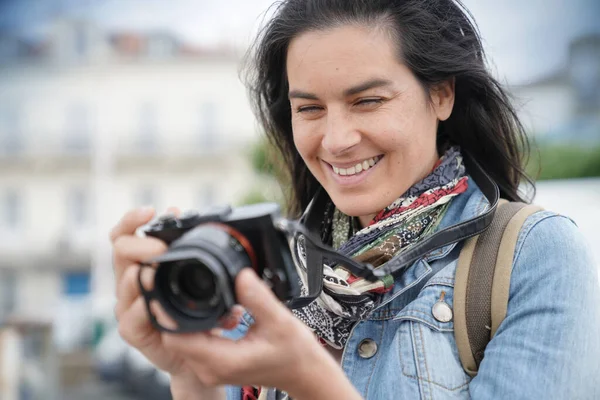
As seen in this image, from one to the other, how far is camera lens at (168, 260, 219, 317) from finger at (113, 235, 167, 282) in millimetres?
102

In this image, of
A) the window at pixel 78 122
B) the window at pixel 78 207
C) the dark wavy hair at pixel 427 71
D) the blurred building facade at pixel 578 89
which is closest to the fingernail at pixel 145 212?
the dark wavy hair at pixel 427 71

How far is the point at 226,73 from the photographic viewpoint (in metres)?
23.2

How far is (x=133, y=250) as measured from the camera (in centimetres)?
128

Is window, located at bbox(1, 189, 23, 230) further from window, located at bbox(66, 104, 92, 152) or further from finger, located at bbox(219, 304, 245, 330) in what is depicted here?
finger, located at bbox(219, 304, 245, 330)

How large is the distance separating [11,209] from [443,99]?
74.7ft

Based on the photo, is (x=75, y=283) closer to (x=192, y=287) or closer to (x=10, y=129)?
(x=10, y=129)

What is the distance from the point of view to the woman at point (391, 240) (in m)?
1.17

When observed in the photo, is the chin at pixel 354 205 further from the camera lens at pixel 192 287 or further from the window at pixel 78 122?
the window at pixel 78 122

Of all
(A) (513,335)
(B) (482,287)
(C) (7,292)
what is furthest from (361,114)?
(C) (7,292)

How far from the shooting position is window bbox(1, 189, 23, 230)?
878 inches

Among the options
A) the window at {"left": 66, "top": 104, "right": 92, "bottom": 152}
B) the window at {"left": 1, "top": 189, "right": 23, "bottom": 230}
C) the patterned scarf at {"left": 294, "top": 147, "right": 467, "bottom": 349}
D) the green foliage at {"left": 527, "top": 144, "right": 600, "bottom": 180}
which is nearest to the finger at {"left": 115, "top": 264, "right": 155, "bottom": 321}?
the patterned scarf at {"left": 294, "top": 147, "right": 467, "bottom": 349}

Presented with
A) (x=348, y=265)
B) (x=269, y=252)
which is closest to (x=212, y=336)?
(x=269, y=252)

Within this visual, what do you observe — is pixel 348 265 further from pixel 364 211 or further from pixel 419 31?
pixel 419 31

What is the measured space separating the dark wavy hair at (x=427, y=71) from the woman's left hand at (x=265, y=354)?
2.49ft
